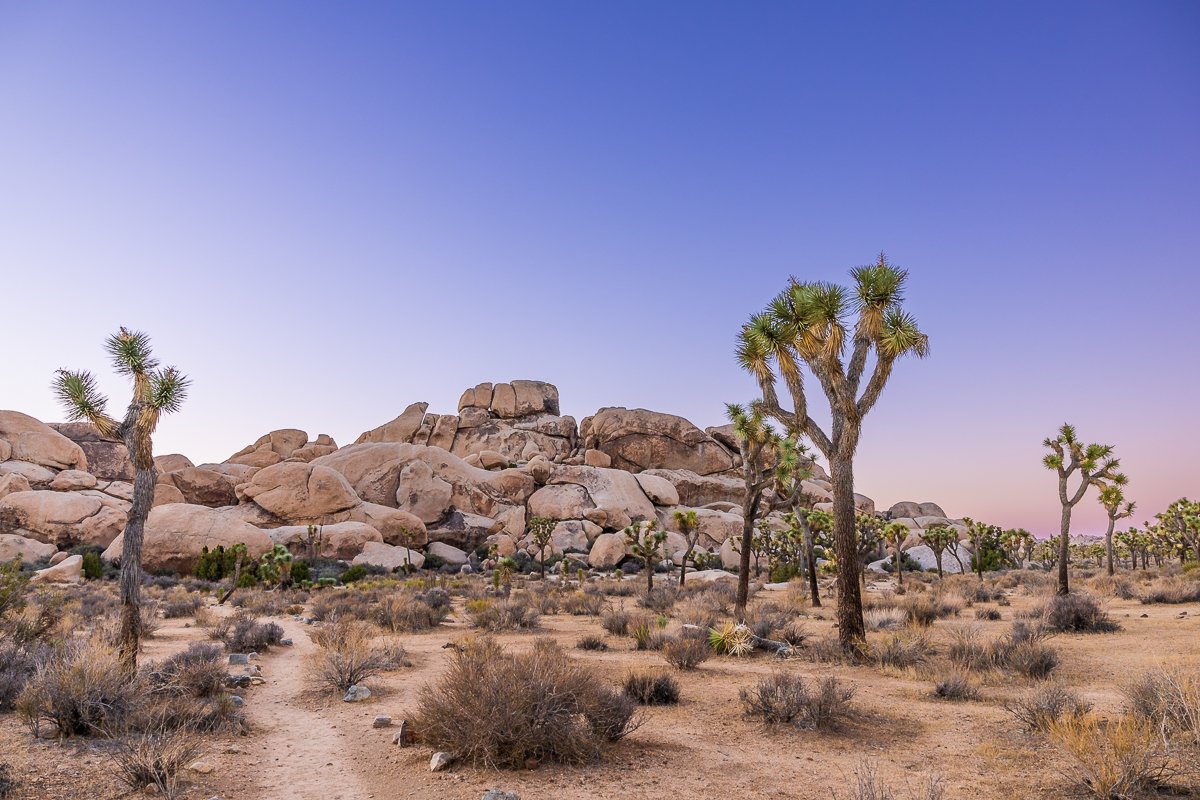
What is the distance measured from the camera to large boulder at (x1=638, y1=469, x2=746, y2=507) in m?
72.9

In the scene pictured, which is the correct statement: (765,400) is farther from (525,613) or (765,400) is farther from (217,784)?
(217,784)

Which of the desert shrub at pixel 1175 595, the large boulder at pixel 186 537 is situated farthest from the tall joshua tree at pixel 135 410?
the large boulder at pixel 186 537

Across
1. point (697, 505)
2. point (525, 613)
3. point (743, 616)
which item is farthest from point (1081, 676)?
point (697, 505)

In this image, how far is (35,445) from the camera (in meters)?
56.3

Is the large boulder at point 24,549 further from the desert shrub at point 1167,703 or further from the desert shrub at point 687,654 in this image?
the desert shrub at point 1167,703

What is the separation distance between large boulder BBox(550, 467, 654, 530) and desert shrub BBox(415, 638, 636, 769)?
54.3 meters

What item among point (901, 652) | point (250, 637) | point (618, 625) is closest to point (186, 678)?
point (250, 637)

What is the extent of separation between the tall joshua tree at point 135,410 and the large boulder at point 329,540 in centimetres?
3751

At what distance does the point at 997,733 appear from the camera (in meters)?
7.82

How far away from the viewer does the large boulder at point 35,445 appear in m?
55.8

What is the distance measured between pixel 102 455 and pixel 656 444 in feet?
183

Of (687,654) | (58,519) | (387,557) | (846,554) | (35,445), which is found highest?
(35,445)

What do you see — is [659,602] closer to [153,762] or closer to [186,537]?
[153,762]

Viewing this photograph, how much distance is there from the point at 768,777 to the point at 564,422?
256 feet
